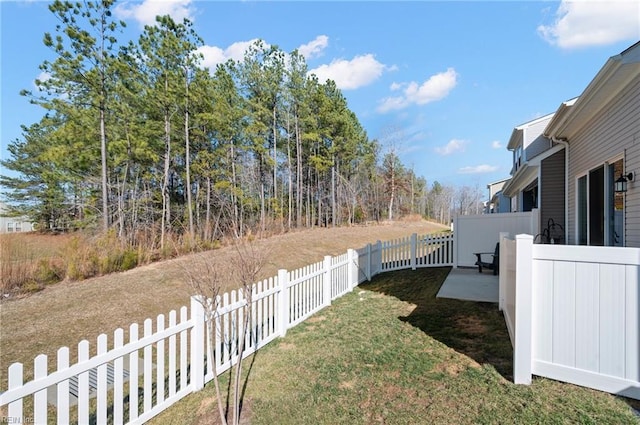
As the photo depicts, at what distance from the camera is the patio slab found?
5.58 meters

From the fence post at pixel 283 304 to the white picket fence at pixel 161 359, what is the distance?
0.01 meters

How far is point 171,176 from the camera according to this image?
16766 mm

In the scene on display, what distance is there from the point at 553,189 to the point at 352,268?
16.5ft

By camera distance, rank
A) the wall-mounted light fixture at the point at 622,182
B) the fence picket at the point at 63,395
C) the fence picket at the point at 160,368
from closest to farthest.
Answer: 1. the fence picket at the point at 63,395
2. the fence picket at the point at 160,368
3. the wall-mounted light fixture at the point at 622,182

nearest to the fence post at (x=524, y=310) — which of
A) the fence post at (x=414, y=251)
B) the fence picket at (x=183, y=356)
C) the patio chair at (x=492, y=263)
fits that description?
the fence picket at (x=183, y=356)

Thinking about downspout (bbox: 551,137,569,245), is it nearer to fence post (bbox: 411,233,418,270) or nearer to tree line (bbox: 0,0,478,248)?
fence post (bbox: 411,233,418,270)

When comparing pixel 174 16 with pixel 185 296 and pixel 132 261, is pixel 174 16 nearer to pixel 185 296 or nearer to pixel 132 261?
pixel 132 261

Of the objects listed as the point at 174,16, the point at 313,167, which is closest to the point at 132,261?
the point at 174,16

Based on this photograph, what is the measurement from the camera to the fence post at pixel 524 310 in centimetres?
273

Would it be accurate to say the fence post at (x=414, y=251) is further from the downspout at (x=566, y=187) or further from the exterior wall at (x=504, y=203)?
the exterior wall at (x=504, y=203)

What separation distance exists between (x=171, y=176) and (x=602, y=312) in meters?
17.8

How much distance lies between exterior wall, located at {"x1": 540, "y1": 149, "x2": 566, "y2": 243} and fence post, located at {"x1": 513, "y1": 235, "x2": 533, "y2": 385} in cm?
570

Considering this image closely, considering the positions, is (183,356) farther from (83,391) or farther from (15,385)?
(15,385)

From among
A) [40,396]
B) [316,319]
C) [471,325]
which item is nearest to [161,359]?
[40,396]
